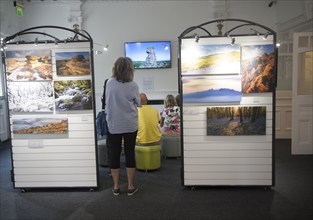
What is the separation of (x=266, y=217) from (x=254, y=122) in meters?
1.10

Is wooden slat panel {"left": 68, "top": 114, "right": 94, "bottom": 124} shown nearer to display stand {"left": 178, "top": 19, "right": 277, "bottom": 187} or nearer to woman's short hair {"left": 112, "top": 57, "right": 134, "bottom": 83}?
woman's short hair {"left": 112, "top": 57, "right": 134, "bottom": 83}

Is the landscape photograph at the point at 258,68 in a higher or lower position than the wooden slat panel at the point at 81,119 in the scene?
higher

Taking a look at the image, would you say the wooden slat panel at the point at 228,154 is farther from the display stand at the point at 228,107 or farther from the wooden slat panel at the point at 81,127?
the wooden slat panel at the point at 81,127

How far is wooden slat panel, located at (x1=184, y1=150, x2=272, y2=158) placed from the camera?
3613 millimetres

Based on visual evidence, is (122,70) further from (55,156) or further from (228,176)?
(228,176)

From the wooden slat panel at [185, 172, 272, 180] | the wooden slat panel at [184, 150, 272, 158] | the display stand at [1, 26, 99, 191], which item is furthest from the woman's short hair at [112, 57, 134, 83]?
the wooden slat panel at [185, 172, 272, 180]

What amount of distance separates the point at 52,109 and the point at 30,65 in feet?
1.91

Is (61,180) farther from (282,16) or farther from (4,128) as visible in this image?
(282,16)

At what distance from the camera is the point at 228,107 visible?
358 cm

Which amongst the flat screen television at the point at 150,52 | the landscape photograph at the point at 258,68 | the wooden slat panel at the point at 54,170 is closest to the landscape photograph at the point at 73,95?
the wooden slat panel at the point at 54,170

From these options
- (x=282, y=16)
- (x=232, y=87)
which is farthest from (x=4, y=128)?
(x=282, y=16)

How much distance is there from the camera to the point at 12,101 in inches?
145

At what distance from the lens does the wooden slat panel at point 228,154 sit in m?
3.61

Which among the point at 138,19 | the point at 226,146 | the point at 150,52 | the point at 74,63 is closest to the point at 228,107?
the point at 226,146
